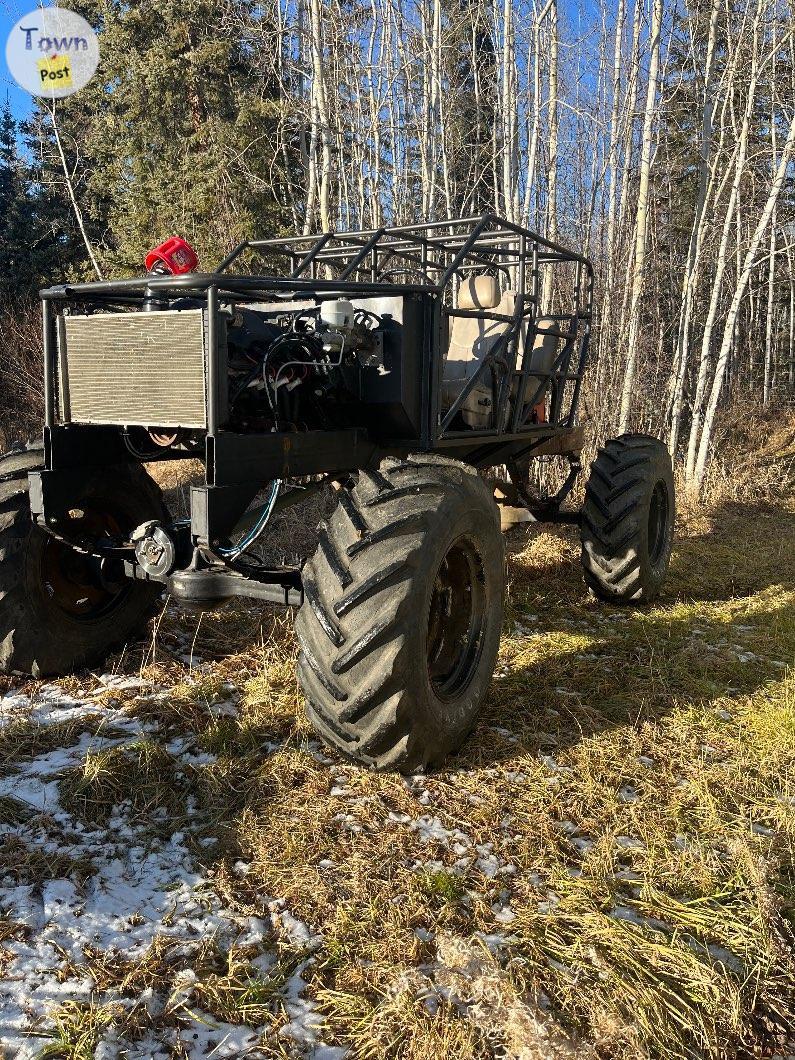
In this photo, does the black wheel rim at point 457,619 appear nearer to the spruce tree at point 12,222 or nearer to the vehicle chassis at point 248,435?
the vehicle chassis at point 248,435

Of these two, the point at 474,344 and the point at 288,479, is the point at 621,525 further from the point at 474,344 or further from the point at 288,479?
the point at 288,479

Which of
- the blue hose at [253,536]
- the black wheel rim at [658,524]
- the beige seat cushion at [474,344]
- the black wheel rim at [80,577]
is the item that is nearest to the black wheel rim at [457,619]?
the blue hose at [253,536]

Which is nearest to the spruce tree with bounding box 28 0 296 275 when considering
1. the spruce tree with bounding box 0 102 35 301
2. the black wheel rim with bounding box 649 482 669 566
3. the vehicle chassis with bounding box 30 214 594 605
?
the spruce tree with bounding box 0 102 35 301

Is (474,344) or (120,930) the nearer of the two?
(120,930)

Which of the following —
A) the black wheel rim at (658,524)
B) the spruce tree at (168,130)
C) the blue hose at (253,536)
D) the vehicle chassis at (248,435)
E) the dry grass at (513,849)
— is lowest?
the dry grass at (513,849)

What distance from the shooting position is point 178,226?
16.2 metres

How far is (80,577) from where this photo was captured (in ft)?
12.9

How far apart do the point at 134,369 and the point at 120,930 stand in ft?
6.50

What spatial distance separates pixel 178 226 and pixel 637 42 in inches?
368

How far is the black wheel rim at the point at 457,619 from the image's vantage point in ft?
11.0

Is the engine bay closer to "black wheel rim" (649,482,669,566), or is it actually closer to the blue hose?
the blue hose

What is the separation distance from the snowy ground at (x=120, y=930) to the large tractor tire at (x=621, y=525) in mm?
3232

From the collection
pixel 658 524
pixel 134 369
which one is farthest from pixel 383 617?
pixel 658 524

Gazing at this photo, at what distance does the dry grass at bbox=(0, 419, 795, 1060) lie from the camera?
6.42 feet
